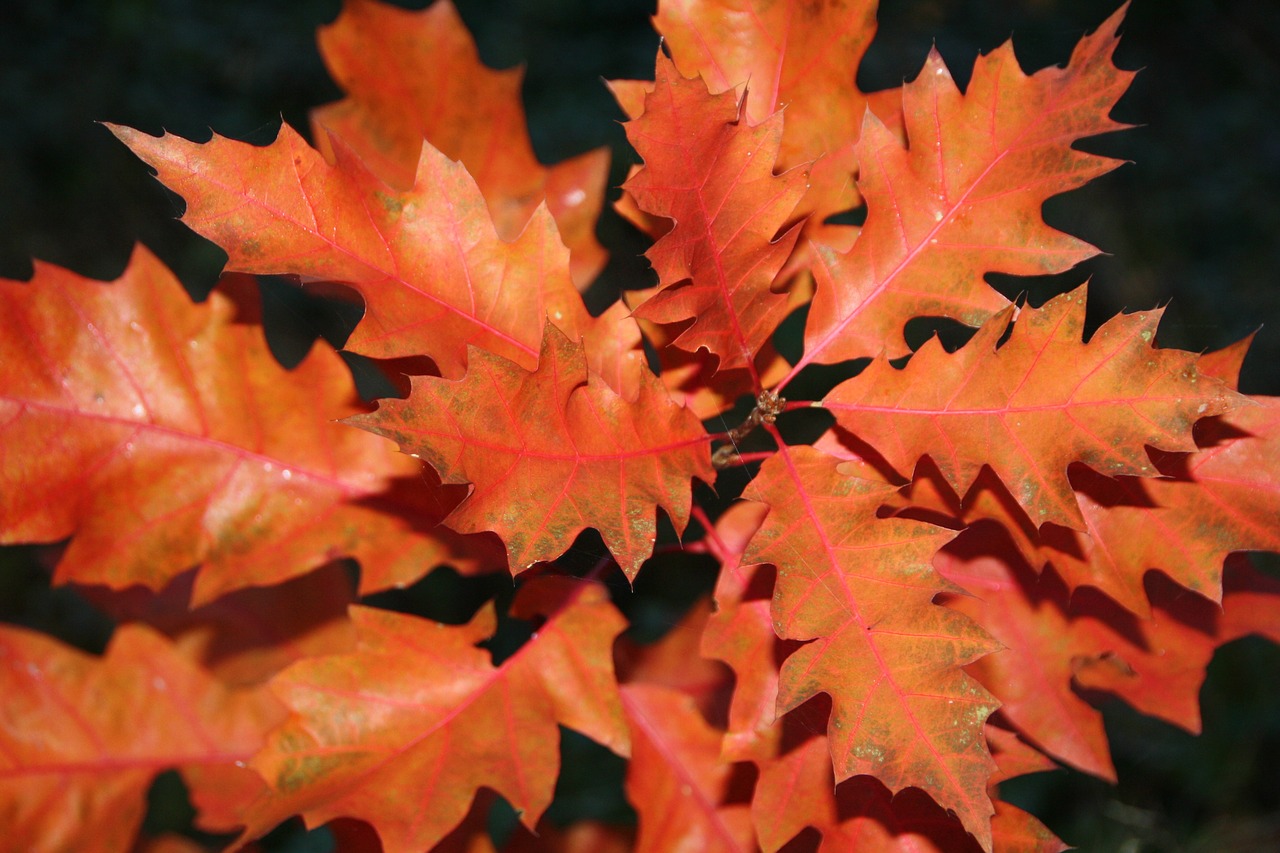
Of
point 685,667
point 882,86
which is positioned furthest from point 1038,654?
point 882,86

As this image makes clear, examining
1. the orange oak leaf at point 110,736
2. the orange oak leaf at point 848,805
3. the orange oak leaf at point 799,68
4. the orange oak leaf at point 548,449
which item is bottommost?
the orange oak leaf at point 110,736

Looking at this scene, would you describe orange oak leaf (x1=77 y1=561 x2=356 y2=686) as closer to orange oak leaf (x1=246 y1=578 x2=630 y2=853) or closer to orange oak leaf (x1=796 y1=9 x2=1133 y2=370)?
orange oak leaf (x1=246 y1=578 x2=630 y2=853)

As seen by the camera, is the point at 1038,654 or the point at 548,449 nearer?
the point at 548,449

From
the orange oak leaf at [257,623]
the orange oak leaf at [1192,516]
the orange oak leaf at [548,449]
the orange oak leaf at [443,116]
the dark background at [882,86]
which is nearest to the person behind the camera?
the orange oak leaf at [548,449]

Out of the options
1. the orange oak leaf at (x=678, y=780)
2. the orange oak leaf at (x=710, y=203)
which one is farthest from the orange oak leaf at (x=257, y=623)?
the orange oak leaf at (x=710, y=203)

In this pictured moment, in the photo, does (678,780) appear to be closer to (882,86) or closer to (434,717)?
(434,717)

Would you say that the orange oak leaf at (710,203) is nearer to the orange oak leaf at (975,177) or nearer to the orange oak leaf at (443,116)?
the orange oak leaf at (975,177)
